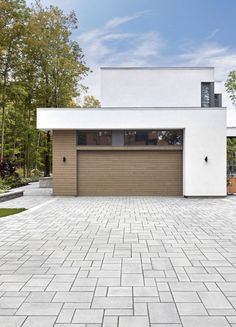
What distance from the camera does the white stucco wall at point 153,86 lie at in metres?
17.6

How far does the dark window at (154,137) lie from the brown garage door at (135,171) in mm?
438

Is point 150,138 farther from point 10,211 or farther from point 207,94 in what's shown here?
point 10,211

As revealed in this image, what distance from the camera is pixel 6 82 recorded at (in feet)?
62.6

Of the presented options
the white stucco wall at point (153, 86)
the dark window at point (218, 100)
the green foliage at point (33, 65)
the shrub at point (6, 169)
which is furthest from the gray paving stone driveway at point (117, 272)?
the dark window at point (218, 100)

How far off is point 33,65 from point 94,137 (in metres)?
9.56

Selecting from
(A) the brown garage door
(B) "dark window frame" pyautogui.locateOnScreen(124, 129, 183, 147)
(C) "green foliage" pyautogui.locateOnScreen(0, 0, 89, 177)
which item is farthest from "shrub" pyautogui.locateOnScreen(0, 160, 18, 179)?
(B) "dark window frame" pyautogui.locateOnScreen(124, 129, 183, 147)

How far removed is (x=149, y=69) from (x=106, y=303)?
15750 mm

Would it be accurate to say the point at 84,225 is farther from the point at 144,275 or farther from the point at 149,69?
the point at 149,69

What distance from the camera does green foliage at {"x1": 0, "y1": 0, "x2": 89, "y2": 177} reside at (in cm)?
1733

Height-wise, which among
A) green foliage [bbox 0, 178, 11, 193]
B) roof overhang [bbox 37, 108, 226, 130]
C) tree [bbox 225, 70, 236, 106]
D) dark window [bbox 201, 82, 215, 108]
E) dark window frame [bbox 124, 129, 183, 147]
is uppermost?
tree [bbox 225, 70, 236, 106]

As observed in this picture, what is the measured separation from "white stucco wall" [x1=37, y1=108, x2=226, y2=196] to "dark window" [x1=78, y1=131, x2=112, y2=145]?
507 mm

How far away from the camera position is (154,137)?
46.0 ft

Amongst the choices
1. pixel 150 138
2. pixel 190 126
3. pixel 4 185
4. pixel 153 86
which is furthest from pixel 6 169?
pixel 190 126

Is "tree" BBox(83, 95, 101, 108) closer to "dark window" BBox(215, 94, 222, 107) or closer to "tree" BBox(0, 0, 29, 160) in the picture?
"dark window" BBox(215, 94, 222, 107)
